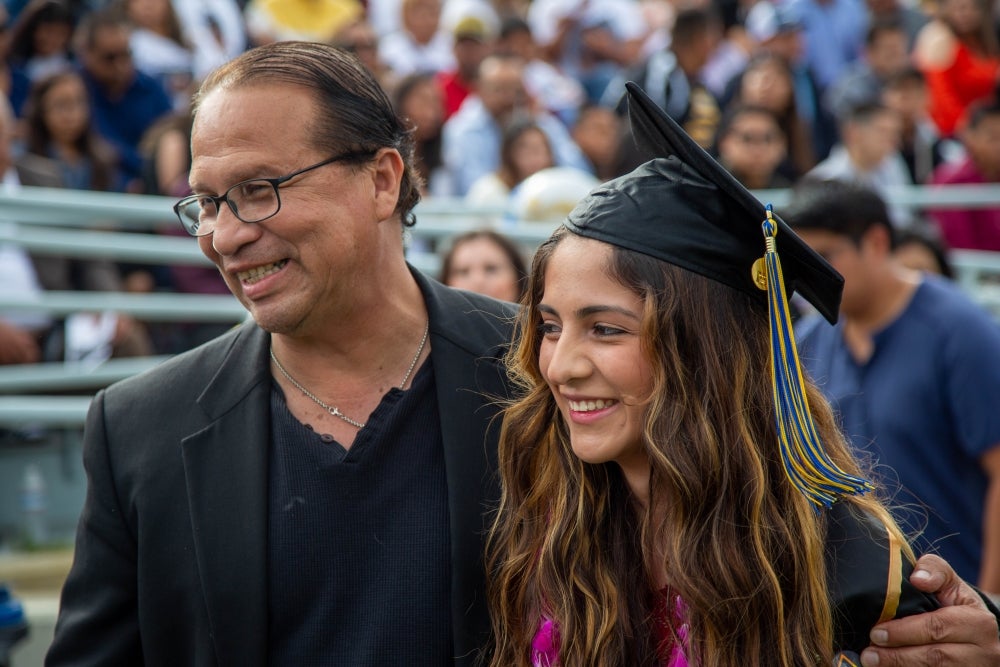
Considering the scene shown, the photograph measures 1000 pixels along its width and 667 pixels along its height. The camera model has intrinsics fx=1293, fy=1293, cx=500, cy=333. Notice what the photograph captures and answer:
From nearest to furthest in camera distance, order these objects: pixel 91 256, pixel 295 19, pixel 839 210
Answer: pixel 839 210, pixel 91 256, pixel 295 19

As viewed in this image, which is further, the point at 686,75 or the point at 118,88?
the point at 686,75

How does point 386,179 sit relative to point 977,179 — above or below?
below

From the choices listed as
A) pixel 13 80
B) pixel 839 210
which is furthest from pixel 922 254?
pixel 13 80

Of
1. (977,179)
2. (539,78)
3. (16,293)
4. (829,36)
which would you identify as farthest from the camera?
(829,36)

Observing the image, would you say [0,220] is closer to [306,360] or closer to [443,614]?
[306,360]

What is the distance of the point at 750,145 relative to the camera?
809cm

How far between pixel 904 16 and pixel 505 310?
412 inches

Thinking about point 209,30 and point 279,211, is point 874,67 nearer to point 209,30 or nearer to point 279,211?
point 209,30

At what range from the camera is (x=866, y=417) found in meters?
4.79

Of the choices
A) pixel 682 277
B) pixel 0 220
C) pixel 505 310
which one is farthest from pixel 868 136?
pixel 682 277

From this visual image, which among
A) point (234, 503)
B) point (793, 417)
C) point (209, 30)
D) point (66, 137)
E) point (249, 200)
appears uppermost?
point (209, 30)

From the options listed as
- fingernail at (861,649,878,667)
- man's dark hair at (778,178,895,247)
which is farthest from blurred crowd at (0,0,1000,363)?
fingernail at (861,649,878,667)

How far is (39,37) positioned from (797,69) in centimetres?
597

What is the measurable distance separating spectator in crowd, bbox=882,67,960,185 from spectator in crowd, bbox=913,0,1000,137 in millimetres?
499
